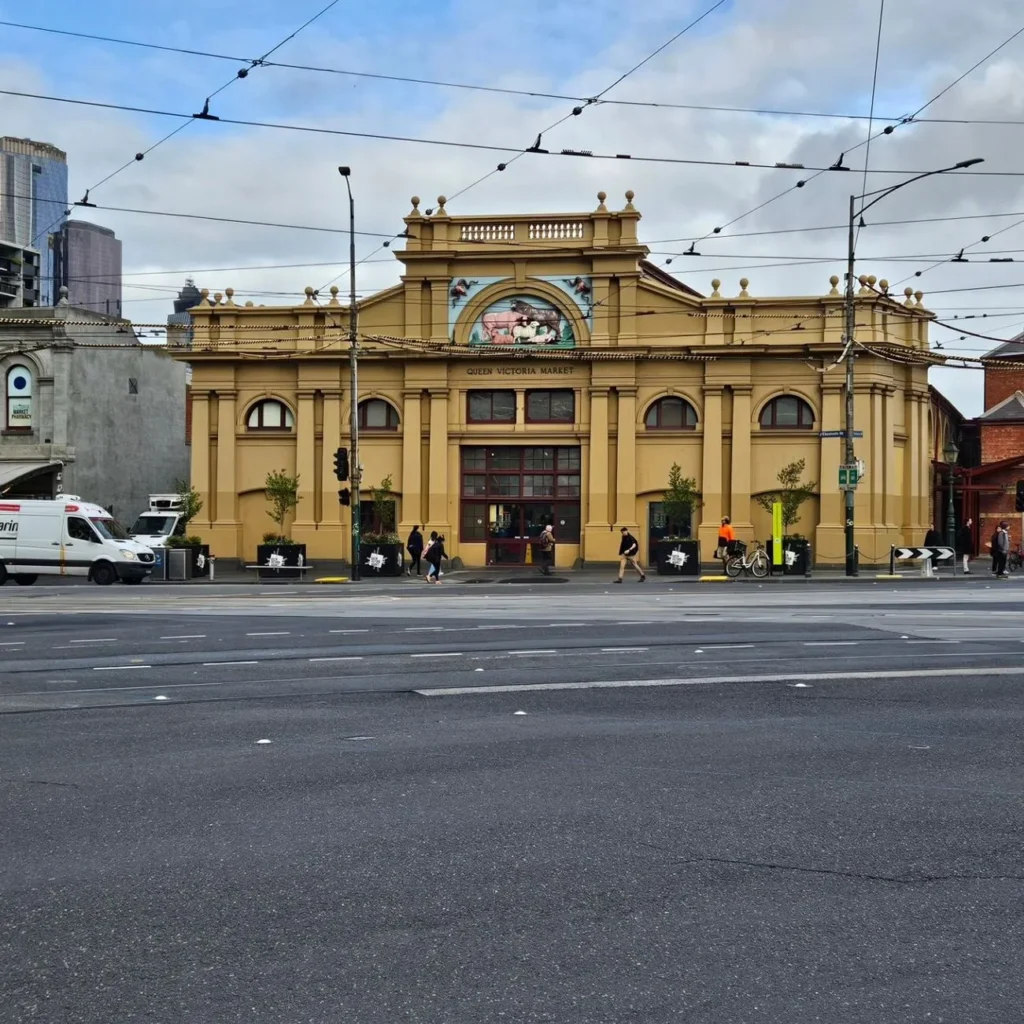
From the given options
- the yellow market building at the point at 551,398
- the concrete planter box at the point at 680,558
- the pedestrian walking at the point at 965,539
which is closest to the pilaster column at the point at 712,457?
the yellow market building at the point at 551,398

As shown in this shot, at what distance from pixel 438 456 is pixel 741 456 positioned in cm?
1020

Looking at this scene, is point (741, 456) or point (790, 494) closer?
point (790, 494)

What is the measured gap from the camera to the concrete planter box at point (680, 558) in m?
39.0

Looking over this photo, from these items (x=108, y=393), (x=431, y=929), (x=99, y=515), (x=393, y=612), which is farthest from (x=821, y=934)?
(x=108, y=393)

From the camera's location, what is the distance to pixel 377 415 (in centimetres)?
4441

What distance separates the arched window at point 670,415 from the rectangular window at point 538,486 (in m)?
3.82

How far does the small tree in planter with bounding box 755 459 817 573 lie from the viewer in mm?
38625

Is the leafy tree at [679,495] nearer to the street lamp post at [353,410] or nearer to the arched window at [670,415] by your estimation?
the arched window at [670,415]

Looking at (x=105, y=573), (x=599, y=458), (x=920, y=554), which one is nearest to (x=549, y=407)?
(x=599, y=458)

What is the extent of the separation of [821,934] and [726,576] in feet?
108

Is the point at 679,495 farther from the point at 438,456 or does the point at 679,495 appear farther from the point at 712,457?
the point at 438,456

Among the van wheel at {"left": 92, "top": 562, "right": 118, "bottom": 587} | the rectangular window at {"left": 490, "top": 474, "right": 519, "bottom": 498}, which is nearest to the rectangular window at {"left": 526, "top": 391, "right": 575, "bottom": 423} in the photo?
the rectangular window at {"left": 490, "top": 474, "right": 519, "bottom": 498}

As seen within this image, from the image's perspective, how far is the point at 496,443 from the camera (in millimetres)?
43562

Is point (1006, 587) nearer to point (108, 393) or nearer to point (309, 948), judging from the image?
point (309, 948)
